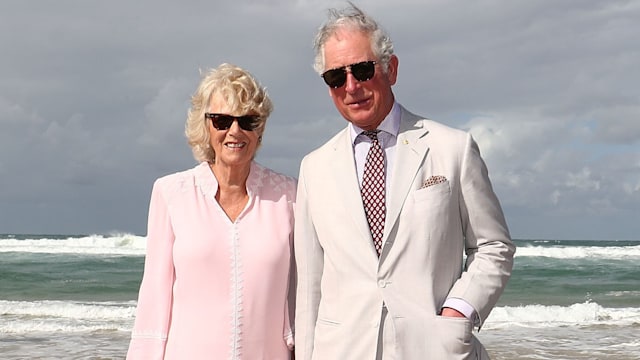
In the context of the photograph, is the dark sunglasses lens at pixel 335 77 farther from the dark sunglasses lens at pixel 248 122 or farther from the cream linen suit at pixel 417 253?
the dark sunglasses lens at pixel 248 122

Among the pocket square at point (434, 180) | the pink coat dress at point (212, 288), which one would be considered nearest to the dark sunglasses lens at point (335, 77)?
the pocket square at point (434, 180)

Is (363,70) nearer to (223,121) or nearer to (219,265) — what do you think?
(223,121)

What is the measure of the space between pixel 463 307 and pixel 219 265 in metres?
1.08

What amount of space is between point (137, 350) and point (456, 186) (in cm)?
152

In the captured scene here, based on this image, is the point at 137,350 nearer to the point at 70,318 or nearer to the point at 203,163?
the point at 203,163

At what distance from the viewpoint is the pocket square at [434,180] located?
8.69 ft

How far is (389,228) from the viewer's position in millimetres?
2635

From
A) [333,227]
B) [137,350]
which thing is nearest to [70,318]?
[137,350]

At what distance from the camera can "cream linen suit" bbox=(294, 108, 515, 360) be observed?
2609 mm

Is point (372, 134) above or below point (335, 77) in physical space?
below

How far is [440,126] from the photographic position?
2.79 meters

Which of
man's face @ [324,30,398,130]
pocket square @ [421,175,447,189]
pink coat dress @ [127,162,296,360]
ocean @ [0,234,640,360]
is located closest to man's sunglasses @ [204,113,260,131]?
pink coat dress @ [127,162,296,360]

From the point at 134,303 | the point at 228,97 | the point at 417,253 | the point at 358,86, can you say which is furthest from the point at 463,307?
the point at 134,303

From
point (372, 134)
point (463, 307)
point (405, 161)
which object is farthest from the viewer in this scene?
point (372, 134)
